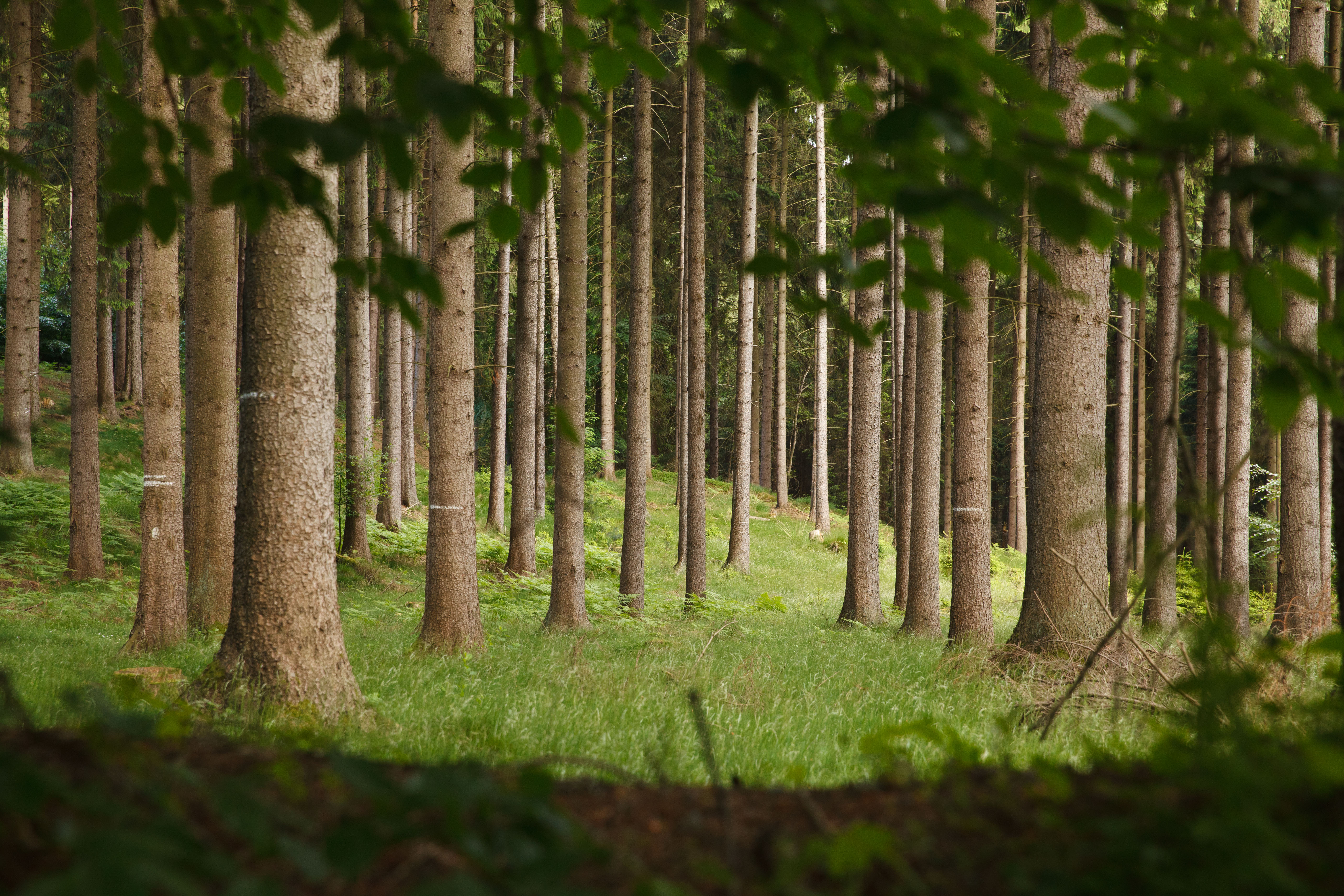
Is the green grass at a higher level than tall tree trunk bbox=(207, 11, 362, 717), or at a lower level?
lower

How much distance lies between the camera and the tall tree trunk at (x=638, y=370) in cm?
1249

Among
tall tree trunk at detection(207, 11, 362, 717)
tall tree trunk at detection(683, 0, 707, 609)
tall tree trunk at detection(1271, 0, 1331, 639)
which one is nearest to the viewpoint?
tall tree trunk at detection(207, 11, 362, 717)

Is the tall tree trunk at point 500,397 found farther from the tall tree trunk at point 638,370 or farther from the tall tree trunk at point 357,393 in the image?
the tall tree trunk at point 638,370

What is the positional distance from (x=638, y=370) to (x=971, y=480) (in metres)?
5.27

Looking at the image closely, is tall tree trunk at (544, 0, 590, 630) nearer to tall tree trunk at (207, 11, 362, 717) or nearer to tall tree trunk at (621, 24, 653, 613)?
tall tree trunk at (621, 24, 653, 613)

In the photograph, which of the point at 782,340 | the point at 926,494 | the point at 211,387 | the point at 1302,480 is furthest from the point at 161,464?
the point at 782,340

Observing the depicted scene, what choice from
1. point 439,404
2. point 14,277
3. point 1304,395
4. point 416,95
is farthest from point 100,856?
point 14,277

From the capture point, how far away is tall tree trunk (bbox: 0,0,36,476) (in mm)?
14766

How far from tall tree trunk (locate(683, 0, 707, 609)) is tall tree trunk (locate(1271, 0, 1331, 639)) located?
8208 mm

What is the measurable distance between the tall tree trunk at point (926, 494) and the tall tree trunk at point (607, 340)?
12.9 metres

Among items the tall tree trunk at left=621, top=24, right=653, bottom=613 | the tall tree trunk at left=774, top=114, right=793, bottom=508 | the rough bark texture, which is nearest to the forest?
the tall tree trunk at left=621, top=24, right=653, bottom=613

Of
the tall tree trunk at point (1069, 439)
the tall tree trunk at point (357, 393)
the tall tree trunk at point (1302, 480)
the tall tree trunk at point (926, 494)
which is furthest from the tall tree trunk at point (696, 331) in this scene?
the tall tree trunk at point (1302, 480)

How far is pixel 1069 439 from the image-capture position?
7859 mm

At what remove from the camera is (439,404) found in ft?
28.5
